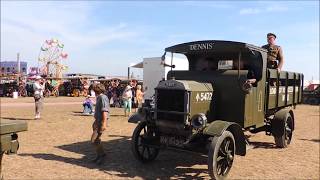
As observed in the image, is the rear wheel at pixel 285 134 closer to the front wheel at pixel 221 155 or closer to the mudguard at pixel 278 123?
the mudguard at pixel 278 123

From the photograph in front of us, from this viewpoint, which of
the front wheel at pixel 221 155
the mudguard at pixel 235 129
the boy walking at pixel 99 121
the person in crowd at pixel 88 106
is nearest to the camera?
the front wheel at pixel 221 155

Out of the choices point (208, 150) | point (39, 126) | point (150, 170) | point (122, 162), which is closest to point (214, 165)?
point (208, 150)

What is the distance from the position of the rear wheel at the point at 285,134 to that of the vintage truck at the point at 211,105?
2.82ft

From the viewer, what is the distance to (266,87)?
394 inches

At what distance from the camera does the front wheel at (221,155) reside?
7176mm

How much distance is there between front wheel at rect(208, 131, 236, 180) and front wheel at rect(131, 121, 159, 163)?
1.53 metres

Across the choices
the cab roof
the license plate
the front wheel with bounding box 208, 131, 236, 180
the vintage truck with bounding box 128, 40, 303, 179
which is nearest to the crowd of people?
the cab roof

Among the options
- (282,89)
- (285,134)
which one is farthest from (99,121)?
(282,89)

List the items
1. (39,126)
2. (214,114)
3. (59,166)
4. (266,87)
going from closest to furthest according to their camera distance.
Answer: (59,166) → (214,114) → (266,87) → (39,126)

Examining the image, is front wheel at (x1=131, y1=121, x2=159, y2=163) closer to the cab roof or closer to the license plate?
the license plate

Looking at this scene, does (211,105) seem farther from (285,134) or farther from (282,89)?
(282,89)

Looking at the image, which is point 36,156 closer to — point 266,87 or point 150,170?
point 150,170

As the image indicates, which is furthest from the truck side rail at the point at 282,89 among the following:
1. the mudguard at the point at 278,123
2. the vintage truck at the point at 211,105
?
the mudguard at the point at 278,123

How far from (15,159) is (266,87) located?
6086 mm
